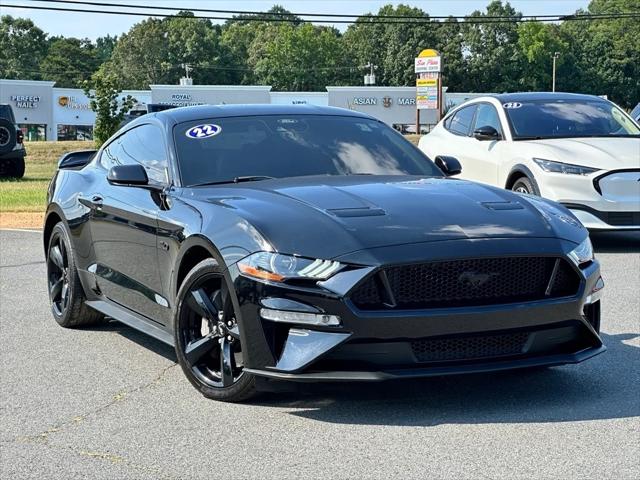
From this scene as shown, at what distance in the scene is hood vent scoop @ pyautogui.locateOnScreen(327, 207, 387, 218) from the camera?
4.82 metres

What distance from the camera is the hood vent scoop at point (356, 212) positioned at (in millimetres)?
4816

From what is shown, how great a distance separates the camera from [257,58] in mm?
142875

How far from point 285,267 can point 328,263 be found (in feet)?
0.64

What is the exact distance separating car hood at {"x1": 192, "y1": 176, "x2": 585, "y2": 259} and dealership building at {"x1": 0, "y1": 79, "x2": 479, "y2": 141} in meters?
68.4

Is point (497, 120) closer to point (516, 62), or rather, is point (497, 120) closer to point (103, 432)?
point (103, 432)

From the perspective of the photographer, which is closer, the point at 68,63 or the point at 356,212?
the point at 356,212

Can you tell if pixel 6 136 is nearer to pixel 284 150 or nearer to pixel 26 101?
pixel 284 150

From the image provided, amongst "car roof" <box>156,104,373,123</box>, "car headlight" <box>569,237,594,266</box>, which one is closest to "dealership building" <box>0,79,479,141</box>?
"car roof" <box>156,104,373,123</box>

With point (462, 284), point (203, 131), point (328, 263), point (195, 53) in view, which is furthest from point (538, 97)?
point (195, 53)

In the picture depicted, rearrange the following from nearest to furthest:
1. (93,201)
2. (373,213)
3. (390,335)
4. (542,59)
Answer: (390,335) → (373,213) → (93,201) → (542,59)

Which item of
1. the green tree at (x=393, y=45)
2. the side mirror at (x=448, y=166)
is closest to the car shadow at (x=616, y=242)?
the side mirror at (x=448, y=166)

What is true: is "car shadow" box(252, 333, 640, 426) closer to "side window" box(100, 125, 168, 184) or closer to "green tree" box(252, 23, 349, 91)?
"side window" box(100, 125, 168, 184)

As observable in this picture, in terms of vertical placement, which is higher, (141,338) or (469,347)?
(469,347)

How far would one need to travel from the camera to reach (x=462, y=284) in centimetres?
459
